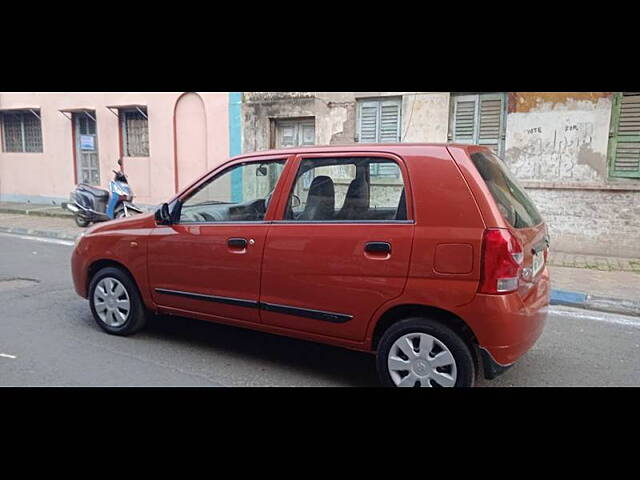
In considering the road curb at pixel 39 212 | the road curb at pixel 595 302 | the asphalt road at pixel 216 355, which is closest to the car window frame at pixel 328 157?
the asphalt road at pixel 216 355

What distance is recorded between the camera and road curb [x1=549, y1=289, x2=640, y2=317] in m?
5.62

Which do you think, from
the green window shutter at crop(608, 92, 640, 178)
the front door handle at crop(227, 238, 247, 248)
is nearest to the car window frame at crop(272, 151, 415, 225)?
the front door handle at crop(227, 238, 247, 248)

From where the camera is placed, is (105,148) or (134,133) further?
(105,148)

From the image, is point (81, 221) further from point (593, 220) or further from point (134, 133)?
point (593, 220)

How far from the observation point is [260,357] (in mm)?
4074

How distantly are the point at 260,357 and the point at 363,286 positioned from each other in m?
1.25

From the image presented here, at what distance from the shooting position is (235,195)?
4.21 m

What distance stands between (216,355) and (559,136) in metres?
6.96

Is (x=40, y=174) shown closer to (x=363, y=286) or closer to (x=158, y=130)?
(x=158, y=130)

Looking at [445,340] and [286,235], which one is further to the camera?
[286,235]

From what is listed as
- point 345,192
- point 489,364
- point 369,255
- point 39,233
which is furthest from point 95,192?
point 489,364

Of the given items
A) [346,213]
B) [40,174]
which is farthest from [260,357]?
[40,174]

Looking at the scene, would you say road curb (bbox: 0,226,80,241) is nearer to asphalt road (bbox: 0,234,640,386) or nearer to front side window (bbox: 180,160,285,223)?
asphalt road (bbox: 0,234,640,386)

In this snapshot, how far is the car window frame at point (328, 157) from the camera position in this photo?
10.7 feet
